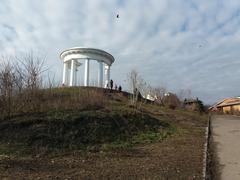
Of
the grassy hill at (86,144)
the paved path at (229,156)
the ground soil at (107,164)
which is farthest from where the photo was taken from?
the paved path at (229,156)

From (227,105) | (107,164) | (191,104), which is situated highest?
(227,105)

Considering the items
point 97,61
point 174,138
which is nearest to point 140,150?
point 174,138

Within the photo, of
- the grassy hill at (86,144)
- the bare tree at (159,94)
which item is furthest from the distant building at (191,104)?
the grassy hill at (86,144)

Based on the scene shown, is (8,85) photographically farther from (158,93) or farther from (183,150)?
(158,93)

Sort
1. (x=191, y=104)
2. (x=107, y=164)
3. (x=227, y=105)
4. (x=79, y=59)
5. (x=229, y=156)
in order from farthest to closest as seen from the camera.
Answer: (x=227, y=105), (x=191, y=104), (x=79, y=59), (x=229, y=156), (x=107, y=164)

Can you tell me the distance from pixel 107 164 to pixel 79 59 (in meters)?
26.4

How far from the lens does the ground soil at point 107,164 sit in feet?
23.6

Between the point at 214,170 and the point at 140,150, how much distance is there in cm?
269

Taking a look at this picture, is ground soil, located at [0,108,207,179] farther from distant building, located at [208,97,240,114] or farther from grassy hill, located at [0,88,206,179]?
distant building, located at [208,97,240,114]

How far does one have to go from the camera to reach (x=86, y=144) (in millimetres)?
11008

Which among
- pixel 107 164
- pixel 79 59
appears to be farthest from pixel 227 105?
pixel 107 164

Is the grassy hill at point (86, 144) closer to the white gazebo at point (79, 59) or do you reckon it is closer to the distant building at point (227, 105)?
the white gazebo at point (79, 59)

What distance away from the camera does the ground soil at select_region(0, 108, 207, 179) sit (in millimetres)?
7203

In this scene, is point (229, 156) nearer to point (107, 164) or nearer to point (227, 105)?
point (107, 164)
